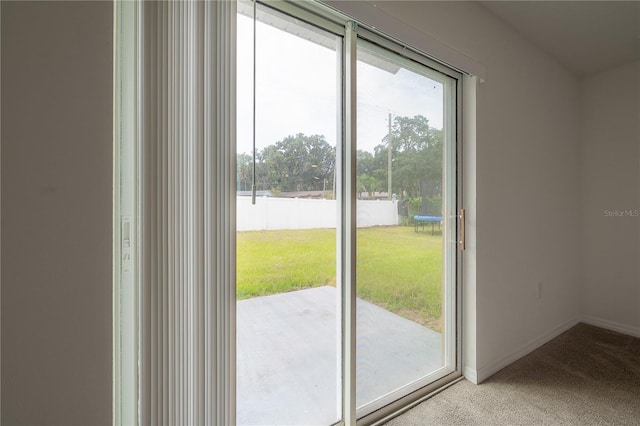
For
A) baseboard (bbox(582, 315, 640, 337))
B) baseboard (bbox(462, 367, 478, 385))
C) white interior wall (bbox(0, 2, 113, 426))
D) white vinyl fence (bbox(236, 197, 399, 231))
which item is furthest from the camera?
baseboard (bbox(582, 315, 640, 337))

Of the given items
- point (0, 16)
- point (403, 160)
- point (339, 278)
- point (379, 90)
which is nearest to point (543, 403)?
point (339, 278)

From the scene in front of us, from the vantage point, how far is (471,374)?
196 cm

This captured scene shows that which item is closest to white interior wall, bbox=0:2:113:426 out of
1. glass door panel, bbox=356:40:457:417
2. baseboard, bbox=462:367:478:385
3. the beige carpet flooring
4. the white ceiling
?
glass door panel, bbox=356:40:457:417

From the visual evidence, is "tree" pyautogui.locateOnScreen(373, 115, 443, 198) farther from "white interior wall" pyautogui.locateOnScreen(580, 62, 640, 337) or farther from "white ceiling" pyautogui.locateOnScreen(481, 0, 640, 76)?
"white interior wall" pyautogui.locateOnScreen(580, 62, 640, 337)

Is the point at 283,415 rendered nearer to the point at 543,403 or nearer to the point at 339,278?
the point at 339,278

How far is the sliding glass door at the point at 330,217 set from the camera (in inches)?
50.0

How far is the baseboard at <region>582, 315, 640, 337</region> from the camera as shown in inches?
107

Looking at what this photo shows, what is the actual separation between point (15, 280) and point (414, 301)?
6.01ft

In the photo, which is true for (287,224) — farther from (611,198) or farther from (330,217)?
(611,198)

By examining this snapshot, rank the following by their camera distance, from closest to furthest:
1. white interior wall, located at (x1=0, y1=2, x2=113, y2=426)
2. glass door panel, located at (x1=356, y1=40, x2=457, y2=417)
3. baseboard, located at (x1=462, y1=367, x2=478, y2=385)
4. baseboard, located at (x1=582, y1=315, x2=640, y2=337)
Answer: white interior wall, located at (x1=0, y1=2, x2=113, y2=426), glass door panel, located at (x1=356, y1=40, x2=457, y2=417), baseboard, located at (x1=462, y1=367, x2=478, y2=385), baseboard, located at (x1=582, y1=315, x2=640, y2=337)

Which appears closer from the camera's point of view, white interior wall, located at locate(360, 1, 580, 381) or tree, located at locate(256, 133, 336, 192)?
tree, located at locate(256, 133, 336, 192)

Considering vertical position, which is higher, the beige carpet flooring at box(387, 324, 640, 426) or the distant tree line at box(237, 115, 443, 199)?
the distant tree line at box(237, 115, 443, 199)

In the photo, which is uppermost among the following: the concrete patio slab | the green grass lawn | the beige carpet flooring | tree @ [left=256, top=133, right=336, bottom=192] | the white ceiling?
the white ceiling

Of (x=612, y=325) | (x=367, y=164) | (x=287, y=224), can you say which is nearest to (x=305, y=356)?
(x=287, y=224)
